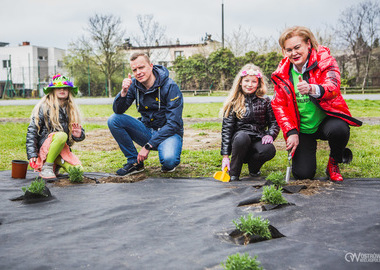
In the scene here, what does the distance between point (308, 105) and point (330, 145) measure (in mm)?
492

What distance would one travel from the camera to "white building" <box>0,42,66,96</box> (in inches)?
1224

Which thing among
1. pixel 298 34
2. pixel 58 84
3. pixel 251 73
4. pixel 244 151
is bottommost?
pixel 244 151

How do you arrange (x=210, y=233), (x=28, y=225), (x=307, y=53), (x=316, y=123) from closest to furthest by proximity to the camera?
(x=210, y=233)
(x=28, y=225)
(x=307, y=53)
(x=316, y=123)

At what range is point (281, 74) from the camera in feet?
13.0

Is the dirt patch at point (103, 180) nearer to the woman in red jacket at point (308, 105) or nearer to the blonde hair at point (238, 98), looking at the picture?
the blonde hair at point (238, 98)

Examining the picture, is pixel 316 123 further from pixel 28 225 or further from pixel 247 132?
pixel 28 225

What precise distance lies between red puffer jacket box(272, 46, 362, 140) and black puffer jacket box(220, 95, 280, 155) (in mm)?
217

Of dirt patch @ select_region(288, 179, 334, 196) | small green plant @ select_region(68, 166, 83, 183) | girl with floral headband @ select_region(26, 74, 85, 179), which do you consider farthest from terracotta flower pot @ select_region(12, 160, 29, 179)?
dirt patch @ select_region(288, 179, 334, 196)

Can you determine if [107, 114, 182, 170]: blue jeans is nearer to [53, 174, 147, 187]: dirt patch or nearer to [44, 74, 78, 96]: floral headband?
[53, 174, 147, 187]: dirt patch

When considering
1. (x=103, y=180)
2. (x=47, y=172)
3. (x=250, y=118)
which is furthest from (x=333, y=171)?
(x=47, y=172)

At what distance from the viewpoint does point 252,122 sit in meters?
4.34

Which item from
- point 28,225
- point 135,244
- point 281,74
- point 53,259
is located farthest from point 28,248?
point 281,74

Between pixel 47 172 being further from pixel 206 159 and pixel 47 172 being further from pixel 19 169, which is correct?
pixel 206 159

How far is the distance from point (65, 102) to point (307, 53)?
2.93 metres
